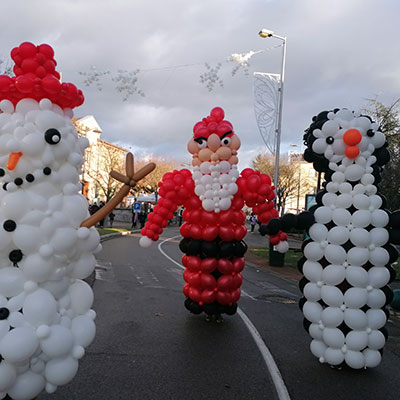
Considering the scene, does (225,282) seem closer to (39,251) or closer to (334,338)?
(334,338)

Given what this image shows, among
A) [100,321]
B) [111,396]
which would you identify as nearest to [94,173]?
[100,321]

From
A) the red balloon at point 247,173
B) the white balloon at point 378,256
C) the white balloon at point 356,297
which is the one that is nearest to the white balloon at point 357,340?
the white balloon at point 356,297

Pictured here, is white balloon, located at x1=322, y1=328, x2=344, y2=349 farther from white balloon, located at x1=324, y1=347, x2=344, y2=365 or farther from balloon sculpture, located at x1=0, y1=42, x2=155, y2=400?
balloon sculpture, located at x1=0, y1=42, x2=155, y2=400

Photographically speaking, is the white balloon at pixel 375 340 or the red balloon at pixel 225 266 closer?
the white balloon at pixel 375 340

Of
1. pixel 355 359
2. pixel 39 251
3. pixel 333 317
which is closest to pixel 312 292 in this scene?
pixel 333 317

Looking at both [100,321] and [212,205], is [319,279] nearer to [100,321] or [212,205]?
[212,205]

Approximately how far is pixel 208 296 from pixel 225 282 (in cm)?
34

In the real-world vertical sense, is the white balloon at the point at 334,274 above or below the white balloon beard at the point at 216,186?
→ below

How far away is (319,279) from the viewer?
4.47 meters

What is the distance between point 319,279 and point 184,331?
224cm

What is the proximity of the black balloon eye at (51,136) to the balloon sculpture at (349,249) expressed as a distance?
9.90 feet

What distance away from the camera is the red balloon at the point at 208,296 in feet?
19.3

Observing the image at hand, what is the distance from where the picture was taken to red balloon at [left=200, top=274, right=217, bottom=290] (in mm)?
5824

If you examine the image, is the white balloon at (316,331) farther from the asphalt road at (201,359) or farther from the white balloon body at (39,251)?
the white balloon body at (39,251)
